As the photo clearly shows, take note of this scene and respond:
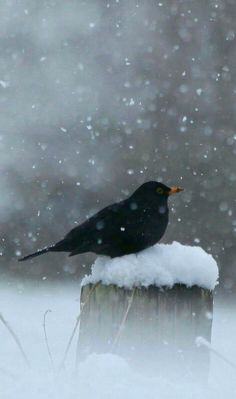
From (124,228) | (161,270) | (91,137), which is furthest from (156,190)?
(91,137)

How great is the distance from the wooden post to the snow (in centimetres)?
2

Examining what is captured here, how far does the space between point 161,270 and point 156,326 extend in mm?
167

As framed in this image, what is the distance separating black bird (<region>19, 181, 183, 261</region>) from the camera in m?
3.17

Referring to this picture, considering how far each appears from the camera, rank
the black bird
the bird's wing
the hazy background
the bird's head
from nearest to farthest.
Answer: the black bird → the bird's wing → the bird's head → the hazy background

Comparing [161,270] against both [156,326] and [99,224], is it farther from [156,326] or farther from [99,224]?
[99,224]

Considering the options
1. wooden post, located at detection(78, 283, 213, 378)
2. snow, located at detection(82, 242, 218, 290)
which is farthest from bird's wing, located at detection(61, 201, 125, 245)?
wooden post, located at detection(78, 283, 213, 378)

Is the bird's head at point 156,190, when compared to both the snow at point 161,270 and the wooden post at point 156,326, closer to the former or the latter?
the snow at point 161,270

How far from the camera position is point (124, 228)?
3.28m

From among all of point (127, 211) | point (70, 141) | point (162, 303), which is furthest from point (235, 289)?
point (162, 303)

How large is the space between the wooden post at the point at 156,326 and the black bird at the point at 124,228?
0.63m

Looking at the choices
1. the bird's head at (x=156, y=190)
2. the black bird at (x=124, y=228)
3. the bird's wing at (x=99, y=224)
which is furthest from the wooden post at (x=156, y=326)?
the bird's head at (x=156, y=190)

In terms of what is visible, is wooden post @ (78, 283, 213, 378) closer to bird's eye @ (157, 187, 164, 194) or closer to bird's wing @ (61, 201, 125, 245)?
bird's wing @ (61, 201, 125, 245)

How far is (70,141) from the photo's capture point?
10352mm

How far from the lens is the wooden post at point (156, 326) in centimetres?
241
